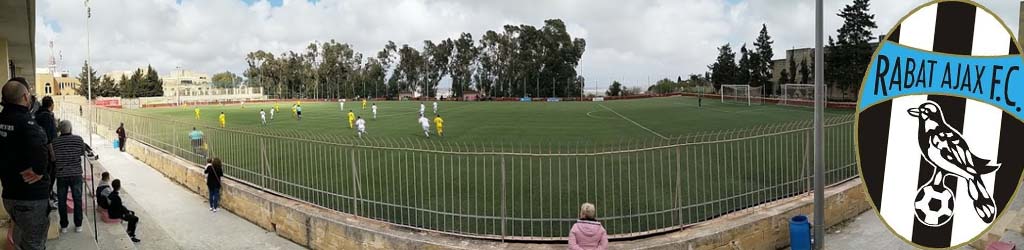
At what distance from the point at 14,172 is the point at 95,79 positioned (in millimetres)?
97940

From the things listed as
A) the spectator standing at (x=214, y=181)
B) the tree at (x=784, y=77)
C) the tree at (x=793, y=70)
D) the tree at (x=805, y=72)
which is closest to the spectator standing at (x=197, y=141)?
the spectator standing at (x=214, y=181)

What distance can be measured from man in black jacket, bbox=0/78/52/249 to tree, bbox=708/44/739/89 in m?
74.0

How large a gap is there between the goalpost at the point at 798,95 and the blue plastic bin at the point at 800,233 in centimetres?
3930

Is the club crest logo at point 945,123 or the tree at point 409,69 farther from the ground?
the tree at point 409,69

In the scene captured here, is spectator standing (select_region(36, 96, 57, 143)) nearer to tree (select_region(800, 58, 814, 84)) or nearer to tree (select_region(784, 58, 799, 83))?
tree (select_region(800, 58, 814, 84))

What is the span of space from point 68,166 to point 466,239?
547 cm

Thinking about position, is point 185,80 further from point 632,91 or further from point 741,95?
point 741,95

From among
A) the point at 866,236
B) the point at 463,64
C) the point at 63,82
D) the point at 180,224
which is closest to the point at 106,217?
the point at 180,224

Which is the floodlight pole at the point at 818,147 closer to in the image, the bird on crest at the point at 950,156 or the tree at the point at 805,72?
the bird on crest at the point at 950,156

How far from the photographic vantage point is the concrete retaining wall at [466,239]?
6801 mm

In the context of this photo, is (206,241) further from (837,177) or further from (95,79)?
(95,79)

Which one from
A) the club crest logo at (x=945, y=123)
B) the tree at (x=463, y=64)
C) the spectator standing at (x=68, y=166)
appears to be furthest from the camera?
the tree at (x=463, y=64)

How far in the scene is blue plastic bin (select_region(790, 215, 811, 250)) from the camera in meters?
7.07

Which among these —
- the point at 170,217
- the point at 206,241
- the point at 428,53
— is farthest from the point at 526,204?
the point at 428,53
